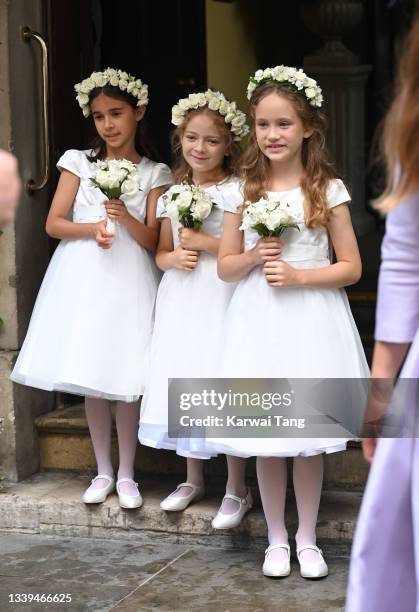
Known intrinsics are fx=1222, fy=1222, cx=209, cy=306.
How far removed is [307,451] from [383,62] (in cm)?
735

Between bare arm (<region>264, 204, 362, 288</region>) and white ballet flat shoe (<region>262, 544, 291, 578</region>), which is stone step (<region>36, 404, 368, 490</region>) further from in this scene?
bare arm (<region>264, 204, 362, 288</region>)

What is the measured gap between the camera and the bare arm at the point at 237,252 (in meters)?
4.16

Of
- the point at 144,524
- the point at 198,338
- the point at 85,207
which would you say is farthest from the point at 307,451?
the point at 85,207

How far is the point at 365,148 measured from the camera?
1020 centimetres

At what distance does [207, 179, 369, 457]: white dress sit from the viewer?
416cm

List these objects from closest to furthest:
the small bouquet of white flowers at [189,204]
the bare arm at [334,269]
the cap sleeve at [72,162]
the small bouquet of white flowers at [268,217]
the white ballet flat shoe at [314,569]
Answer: the small bouquet of white flowers at [268,217] → the bare arm at [334,269] → the white ballet flat shoe at [314,569] → the small bouquet of white flowers at [189,204] → the cap sleeve at [72,162]

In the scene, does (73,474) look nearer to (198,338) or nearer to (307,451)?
(198,338)

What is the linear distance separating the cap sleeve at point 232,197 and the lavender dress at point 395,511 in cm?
189

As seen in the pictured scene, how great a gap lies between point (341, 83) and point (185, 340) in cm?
571

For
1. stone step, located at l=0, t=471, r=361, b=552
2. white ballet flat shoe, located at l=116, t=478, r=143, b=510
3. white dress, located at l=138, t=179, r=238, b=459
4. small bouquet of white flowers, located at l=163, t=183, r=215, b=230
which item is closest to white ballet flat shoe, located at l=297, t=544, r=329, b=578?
stone step, located at l=0, t=471, r=361, b=552

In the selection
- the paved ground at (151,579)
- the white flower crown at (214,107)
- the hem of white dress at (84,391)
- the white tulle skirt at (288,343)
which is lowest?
the paved ground at (151,579)

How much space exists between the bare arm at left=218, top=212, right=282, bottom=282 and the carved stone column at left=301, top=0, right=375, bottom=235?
17.8 feet

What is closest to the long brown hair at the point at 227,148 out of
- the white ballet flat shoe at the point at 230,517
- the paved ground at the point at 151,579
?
the white ballet flat shoe at the point at 230,517

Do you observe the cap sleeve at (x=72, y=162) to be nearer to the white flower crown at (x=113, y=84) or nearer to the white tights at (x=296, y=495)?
the white flower crown at (x=113, y=84)
